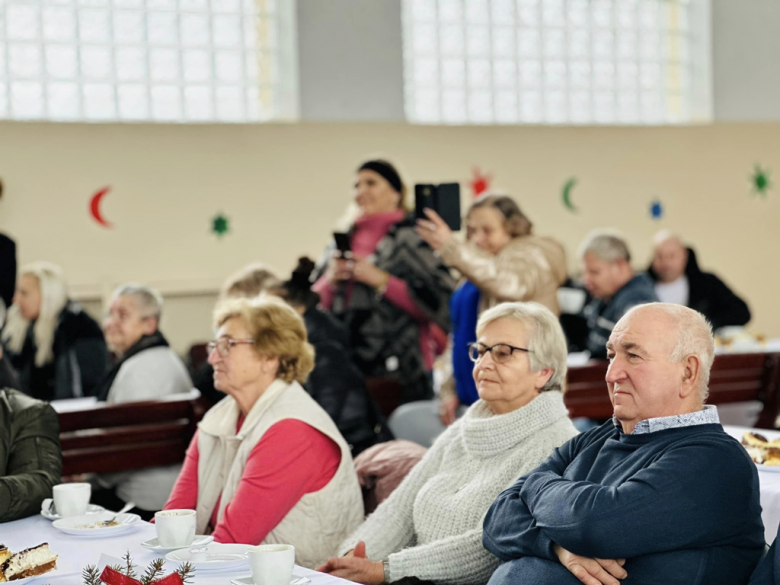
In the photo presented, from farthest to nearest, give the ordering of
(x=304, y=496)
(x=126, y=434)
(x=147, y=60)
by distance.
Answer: (x=147, y=60), (x=126, y=434), (x=304, y=496)

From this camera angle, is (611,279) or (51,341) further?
(51,341)

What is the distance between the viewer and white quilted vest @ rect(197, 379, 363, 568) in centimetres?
309

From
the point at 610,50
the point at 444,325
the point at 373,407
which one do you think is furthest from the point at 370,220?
the point at 610,50

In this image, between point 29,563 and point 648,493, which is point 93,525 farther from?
point 648,493

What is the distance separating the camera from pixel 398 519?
117 inches

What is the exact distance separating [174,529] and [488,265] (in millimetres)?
2225

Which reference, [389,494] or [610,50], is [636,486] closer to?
[389,494]

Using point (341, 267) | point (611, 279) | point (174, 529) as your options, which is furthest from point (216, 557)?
point (611, 279)

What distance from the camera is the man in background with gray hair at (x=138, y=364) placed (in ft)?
15.3

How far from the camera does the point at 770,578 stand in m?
2.02

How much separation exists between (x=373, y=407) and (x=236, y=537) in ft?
3.79

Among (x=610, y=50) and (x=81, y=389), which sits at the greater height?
(x=610, y=50)

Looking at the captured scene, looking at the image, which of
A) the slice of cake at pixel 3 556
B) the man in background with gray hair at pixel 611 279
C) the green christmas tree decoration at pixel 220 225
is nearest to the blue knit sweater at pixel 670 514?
the slice of cake at pixel 3 556

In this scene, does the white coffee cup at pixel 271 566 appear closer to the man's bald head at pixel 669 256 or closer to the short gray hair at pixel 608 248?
the short gray hair at pixel 608 248
